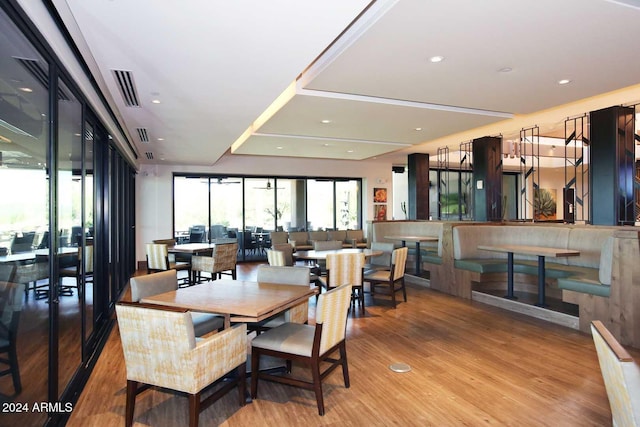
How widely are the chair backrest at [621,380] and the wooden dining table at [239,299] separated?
198 centimetres

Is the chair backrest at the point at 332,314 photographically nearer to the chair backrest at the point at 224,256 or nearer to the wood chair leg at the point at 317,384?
the wood chair leg at the point at 317,384

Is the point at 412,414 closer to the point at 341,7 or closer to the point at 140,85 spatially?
the point at 341,7

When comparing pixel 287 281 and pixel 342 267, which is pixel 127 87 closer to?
pixel 287 281

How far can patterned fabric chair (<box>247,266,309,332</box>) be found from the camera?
3640 mm

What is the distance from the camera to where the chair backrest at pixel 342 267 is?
529cm

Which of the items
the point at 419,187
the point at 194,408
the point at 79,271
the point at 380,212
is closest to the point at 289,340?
the point at 194,408

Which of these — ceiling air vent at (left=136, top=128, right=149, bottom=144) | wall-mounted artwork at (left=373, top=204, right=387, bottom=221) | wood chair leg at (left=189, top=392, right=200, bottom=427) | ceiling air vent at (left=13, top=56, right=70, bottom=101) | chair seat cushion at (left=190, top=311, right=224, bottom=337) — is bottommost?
wood chair leg at (left=189, top=392, right=200, bottom=427)

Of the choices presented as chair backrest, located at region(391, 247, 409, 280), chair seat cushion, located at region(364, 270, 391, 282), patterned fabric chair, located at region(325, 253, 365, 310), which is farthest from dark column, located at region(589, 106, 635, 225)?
patterned fabric chair, located at region(325, 253, 365, 310)

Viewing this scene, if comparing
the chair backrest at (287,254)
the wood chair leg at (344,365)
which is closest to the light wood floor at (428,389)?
the wood chair leg at (344,365)

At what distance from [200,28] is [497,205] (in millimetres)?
7711

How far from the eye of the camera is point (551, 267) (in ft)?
19.9

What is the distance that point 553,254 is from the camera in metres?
5.03

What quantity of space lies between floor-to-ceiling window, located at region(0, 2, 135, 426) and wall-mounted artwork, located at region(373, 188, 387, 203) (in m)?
9.97

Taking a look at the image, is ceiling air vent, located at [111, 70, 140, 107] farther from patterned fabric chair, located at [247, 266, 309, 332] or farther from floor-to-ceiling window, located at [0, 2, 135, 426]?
patterned fabric chair, located at [247, 266, 309, 332]
